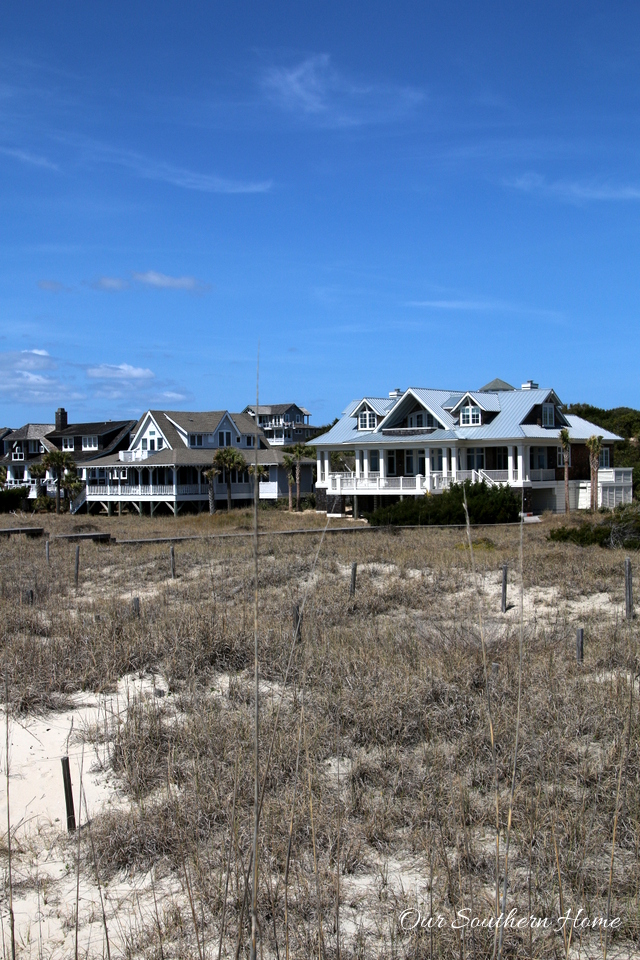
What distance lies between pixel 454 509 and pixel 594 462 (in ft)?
39.3

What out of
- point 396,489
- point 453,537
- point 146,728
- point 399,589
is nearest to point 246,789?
point 146,728

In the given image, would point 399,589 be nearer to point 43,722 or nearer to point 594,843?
point 43,722

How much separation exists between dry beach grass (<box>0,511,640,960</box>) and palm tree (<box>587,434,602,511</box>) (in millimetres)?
30441

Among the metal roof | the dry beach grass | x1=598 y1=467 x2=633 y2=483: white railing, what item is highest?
the metal roof

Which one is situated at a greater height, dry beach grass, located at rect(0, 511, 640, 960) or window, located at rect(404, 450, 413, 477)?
window, located at rect(404, 450, 413, 477)

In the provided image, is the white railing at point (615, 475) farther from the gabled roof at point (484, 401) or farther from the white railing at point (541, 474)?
the gabled roof at point (484, 401)

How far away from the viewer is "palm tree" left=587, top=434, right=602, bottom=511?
145ft

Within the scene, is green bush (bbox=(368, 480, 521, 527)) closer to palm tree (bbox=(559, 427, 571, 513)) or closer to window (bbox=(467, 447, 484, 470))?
palm tree (bbox=(559, 427, 571, 513))

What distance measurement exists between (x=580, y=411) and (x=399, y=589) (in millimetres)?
69955

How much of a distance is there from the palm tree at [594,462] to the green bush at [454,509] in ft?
24.5

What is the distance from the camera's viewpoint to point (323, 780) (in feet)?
23.8

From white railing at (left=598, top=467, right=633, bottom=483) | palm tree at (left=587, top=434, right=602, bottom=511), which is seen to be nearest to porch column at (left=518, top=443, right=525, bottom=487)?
palm tree at (left=587, top=434, right=602, bottom=511)

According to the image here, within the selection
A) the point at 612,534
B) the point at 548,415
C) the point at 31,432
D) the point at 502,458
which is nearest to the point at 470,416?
the point at 502,458

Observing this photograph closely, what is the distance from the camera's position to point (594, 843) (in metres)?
5.83
